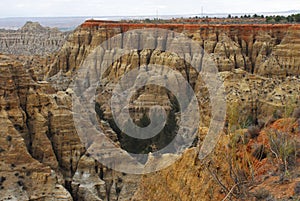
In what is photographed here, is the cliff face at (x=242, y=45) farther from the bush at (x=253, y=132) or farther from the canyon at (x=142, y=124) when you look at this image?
the bush at (x=253, y=132)

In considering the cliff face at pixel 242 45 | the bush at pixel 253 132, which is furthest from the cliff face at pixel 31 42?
the bush at pixel 253 132

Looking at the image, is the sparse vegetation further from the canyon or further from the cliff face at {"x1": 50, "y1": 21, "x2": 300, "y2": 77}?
the cliff face at {"x1": 50, "y1": 21, "x2": 300, "y2": 77}

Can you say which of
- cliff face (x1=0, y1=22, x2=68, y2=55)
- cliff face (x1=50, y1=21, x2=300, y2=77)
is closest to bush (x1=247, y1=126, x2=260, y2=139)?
cliff face (x1=50, y1=21, x2=300, y2=77)

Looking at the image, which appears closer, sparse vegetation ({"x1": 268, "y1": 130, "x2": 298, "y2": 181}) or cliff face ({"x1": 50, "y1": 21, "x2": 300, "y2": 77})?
sparse vegetation ({"x1": 268, "y1": 130, "x2": 298, "y2": 181})

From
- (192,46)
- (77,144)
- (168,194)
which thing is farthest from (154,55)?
(168,194)

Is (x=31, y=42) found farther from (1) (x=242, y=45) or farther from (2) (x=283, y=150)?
(2) (x=283, y=150)

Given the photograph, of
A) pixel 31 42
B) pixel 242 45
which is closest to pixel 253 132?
pixel 242 45

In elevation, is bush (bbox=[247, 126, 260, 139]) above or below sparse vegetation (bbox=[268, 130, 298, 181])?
below

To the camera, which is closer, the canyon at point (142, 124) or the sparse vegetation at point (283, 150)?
the sparse vegetation at point (283, 150)
